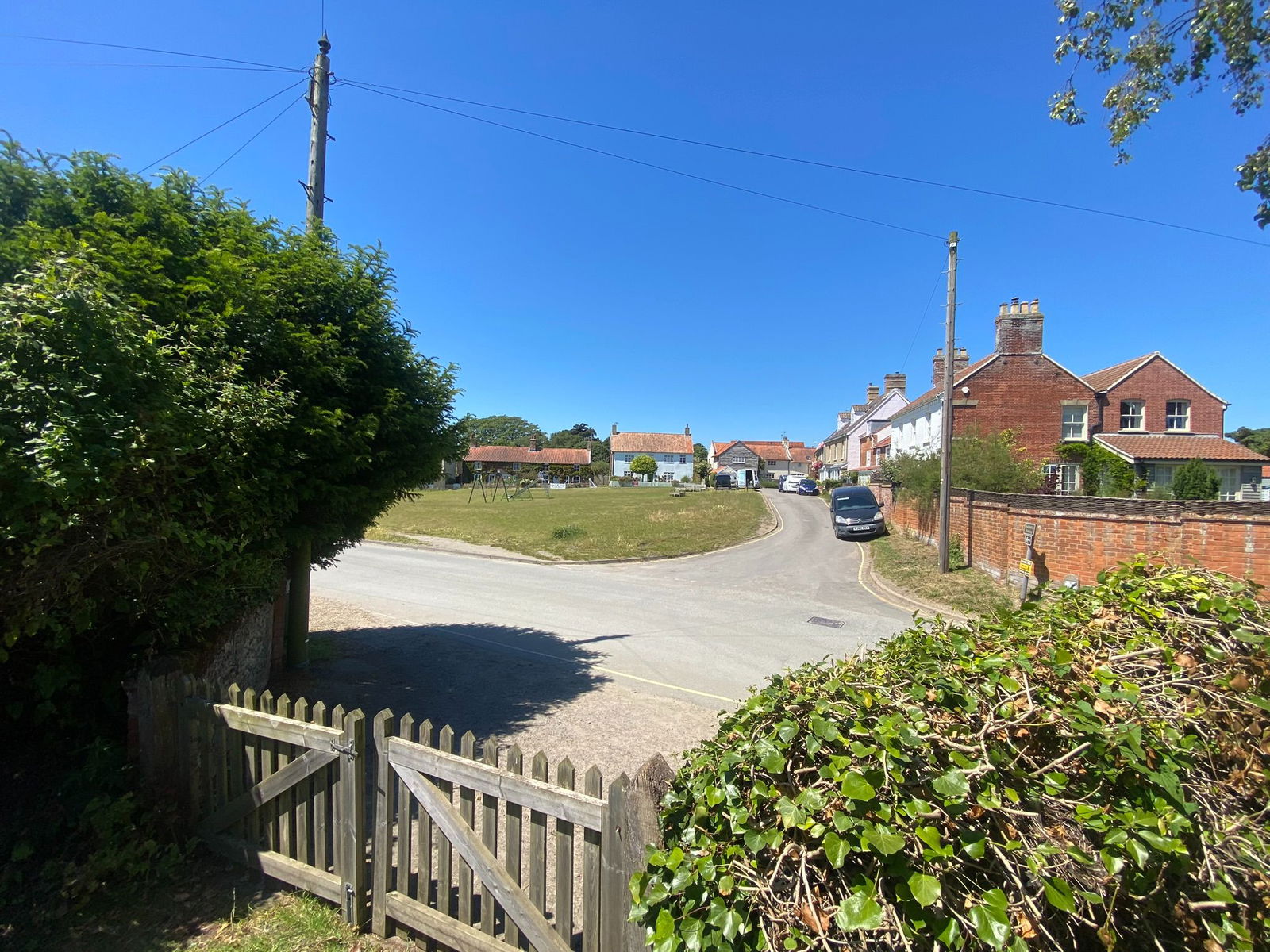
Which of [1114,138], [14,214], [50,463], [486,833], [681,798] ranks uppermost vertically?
[1114,138]

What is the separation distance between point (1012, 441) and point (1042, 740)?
29259 mm

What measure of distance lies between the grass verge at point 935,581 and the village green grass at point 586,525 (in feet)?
22.0

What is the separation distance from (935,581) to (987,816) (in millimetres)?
15272

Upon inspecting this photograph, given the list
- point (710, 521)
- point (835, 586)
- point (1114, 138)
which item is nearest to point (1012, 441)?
point (710, 521)

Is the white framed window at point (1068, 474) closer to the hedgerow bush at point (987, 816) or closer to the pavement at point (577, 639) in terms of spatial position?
the pavement at point (577, 639)

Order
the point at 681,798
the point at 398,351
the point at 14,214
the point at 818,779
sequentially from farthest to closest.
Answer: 1. the point at 398,351
2. the point at 14,214
3. the point at 681,798
4. the point at 818,779

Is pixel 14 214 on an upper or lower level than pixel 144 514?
upper

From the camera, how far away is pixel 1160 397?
95.0 ft

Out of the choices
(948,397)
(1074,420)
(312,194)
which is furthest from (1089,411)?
(312,194)

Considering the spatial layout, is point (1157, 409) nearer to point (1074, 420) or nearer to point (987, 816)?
point (1074, 420)

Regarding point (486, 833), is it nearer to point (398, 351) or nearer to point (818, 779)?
point (818, 779)

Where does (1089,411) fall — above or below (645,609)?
above

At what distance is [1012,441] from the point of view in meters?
26.6

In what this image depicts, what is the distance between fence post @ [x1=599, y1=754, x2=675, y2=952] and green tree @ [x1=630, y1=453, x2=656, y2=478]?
82571mm
